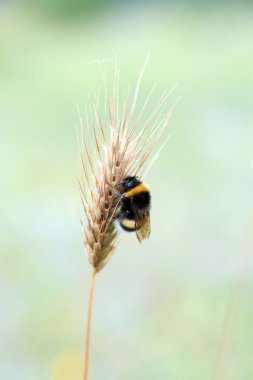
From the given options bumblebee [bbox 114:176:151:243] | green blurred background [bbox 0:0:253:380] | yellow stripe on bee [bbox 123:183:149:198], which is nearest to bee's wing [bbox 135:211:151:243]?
bumblebee [bbox 114:176:151:243]

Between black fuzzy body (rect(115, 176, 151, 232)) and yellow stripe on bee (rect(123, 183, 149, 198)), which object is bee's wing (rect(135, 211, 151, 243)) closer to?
black fuzzy body (rect(115, 176, 151, 232))

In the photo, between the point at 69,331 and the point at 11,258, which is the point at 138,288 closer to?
the point at 69,331

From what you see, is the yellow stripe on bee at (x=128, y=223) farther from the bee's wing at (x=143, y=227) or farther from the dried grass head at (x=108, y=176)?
the dried grass head at (x=108, y=176)

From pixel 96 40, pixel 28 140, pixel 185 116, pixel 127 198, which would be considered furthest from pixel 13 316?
pixel 96 40

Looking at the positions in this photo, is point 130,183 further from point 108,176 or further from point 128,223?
point 108,176

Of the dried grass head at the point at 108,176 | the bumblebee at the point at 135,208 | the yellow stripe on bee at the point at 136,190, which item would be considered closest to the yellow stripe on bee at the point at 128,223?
the bumblebee at the point at 135,208

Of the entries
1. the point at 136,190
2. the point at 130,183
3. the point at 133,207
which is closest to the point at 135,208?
the point at 133,207
